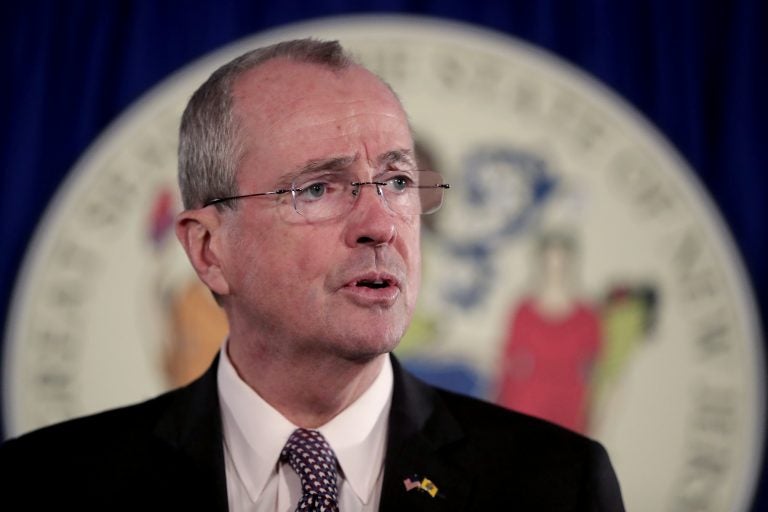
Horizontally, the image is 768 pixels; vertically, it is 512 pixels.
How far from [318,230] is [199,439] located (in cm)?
42

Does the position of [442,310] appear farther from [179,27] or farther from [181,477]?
[181,477]

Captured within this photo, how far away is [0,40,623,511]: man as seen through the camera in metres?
1.65

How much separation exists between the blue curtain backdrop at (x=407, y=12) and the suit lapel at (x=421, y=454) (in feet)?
5.79

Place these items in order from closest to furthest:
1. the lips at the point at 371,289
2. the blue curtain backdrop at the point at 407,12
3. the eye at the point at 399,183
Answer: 1. the lips at the point at 371,289
2. the eye at the point at 399,183
3. the blue curtain backdrop at the point at 407,12

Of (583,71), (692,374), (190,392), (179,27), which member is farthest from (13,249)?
(692,374)

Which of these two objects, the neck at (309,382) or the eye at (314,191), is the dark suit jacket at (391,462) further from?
the eye at (314,191)

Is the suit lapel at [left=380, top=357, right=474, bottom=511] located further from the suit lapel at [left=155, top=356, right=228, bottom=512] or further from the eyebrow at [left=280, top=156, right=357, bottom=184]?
the eyebrow at [left=280, top=156, right=357, bottom=184]

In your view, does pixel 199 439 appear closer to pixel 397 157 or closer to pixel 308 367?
pixel 308 367

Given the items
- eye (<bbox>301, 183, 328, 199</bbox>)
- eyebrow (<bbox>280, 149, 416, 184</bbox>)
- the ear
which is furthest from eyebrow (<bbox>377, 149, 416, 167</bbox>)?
the ear

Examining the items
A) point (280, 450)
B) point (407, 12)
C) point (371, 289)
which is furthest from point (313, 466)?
point (407, 12)

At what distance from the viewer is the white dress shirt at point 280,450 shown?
1.70 metres

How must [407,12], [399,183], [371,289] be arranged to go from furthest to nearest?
1. [407,12]
2. [399,183]
3. [371,289]

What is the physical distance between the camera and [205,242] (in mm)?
1831

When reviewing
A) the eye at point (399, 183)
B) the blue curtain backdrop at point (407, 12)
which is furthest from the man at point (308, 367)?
the blue curtain backdrop at point (407, 12)
